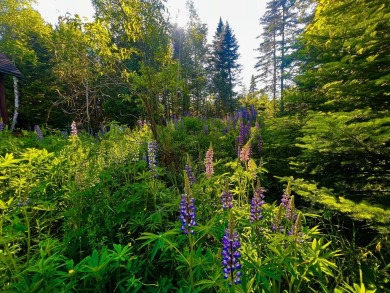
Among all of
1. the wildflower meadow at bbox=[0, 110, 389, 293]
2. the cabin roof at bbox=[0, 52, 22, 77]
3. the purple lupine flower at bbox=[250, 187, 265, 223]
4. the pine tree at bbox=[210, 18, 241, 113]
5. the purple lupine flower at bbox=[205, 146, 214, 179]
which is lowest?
the wildflower meadow at bbox=[0, 110, 389, 293]

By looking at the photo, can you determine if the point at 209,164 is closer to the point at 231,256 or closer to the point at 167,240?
the point at 167,240

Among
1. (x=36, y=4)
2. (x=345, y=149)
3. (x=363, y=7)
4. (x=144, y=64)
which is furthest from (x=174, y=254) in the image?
(x=36, y=4)

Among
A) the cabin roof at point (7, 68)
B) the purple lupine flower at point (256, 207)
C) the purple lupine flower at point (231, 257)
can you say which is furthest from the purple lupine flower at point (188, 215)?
the cabin roof at point (7, 68)

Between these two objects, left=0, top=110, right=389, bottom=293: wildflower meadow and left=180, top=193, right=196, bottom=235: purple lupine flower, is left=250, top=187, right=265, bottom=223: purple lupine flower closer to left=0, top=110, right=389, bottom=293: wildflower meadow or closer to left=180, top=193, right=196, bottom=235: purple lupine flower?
left=0, top=110, right=389, bottom=293: wildflower meadow

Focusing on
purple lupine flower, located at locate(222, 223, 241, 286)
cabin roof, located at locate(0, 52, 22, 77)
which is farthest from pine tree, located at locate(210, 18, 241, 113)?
purple lupine flower, located at locate(222, 223, 241, 286)

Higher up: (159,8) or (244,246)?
(159,8)

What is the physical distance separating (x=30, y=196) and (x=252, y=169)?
8.22 feet

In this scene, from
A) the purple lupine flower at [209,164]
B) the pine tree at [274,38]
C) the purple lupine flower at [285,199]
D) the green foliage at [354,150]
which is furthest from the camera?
the pine tree at [274,38]

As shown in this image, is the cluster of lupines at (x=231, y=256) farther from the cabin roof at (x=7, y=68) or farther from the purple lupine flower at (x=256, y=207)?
the cabin roof at (x=7, y=68)

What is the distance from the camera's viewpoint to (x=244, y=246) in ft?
5.32

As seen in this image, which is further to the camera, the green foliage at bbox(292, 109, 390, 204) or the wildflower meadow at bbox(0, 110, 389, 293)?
the green foliage at bbox(292, 109, 390, 204)

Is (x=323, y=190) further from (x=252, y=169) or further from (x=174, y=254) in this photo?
(x=174, y=254)

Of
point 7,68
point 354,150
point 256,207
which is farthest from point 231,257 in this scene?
point 7,68

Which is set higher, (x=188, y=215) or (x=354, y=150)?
(x=354, y=150)
